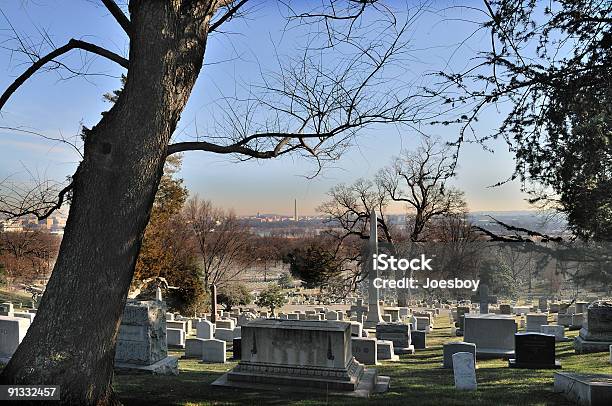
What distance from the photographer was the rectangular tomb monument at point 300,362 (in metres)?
8.45

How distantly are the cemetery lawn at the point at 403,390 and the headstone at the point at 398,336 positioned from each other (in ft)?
11.2

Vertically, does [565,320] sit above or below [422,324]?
above

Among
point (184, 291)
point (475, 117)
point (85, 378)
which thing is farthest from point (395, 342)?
point (184, 291)

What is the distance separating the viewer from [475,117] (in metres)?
5.35

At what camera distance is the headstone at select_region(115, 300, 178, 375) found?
9.95 meters

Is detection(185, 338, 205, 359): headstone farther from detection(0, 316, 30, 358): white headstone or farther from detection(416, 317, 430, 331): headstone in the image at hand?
detection(416, 317, 430, 331): headstone

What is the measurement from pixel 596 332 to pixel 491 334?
2.82 m

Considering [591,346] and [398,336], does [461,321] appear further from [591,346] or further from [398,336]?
[591,346]

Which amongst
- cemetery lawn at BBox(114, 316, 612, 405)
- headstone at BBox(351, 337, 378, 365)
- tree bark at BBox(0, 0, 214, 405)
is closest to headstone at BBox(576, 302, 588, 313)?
cemetery lawn at BBox(114, 316, 612, 405)

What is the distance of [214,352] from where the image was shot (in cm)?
1299

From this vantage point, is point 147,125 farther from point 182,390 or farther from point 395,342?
point 395,342

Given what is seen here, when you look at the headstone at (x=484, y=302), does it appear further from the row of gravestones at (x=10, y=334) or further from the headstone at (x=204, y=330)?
the row of gravestones at (x=10, y=334)

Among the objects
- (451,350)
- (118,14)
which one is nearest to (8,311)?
(451,350)

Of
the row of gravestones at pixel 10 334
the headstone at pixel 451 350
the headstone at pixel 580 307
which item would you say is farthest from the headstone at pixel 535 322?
the row of gravestones at pixel 10 334
